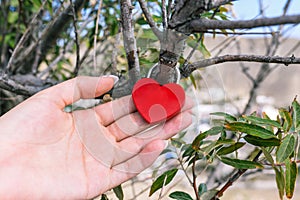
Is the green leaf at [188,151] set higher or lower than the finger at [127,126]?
lower

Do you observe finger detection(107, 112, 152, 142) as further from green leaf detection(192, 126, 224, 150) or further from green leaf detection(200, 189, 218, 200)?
green leaf detection(200, 189, 218, 200)

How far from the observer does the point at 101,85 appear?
28.4 inches

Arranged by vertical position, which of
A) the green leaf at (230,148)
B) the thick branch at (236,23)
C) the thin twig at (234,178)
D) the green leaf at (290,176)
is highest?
the thick branch at (236,23)

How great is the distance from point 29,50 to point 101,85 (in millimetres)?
629

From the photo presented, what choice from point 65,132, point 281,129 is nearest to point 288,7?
point 281,129

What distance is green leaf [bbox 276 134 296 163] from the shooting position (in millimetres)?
648

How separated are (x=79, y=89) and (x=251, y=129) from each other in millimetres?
307

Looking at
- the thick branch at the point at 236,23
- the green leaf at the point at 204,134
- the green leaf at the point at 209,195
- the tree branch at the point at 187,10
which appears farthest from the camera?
the green leaf at the point at 209,195

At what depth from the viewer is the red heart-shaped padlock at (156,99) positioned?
0.66 metres

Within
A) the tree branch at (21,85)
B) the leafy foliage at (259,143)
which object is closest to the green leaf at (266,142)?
the leafy foliage at (259,143)

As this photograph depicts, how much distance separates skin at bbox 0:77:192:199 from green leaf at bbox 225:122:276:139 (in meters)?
0.08

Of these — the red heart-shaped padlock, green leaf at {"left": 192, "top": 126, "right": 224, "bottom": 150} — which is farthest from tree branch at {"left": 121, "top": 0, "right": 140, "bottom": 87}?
green leaf at {"left": 192, "top": 126, "right": 224, "bottom": 150}

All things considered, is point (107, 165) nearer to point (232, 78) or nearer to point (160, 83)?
point (160, 83)

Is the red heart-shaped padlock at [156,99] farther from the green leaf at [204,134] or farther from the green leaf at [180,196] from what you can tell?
the green leaf at [180,196]
